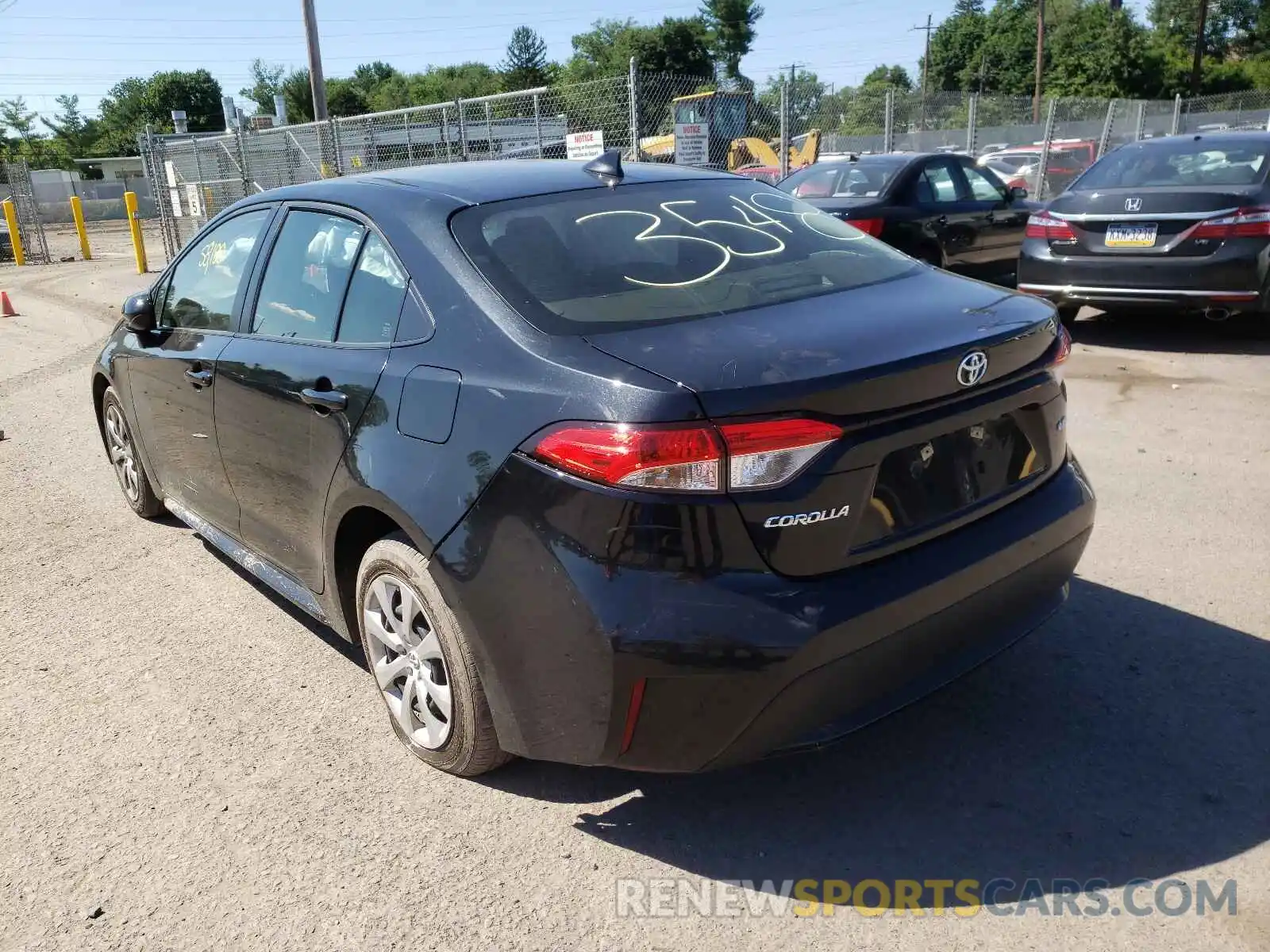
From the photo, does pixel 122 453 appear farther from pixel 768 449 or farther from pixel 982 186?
pixel 982 186

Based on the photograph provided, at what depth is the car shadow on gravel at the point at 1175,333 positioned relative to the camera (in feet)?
27.0

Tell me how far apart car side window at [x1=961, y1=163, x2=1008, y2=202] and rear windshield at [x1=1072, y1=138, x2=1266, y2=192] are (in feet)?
4.50

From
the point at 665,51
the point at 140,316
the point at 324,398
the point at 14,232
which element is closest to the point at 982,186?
the point at 140,316

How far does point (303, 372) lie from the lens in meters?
3.23

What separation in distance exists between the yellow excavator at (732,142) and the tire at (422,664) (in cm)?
1197

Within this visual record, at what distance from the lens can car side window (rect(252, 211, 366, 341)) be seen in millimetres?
3266

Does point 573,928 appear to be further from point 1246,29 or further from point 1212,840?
point 1246,29

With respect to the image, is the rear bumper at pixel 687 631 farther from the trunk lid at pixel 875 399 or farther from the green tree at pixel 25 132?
the green tree at pixel 25 132

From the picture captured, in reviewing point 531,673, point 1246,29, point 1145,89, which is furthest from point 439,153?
point 1246,29

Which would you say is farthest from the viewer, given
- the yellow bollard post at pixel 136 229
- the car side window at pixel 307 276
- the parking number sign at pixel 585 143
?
the yellow bollard post at pixel 136 229

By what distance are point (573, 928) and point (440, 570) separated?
3.03 feet

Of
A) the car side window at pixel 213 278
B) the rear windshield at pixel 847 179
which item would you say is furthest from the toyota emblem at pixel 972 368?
the rear windshield at pixel 847 179

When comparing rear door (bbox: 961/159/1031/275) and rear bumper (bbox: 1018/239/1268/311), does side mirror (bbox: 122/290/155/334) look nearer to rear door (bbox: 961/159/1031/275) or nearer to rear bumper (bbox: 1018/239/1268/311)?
rear bumper (bbox: 1018/239/1268/311)

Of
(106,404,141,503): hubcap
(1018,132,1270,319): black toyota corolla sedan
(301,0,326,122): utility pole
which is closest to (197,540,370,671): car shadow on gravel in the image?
(106,404,141,503): hubcap
